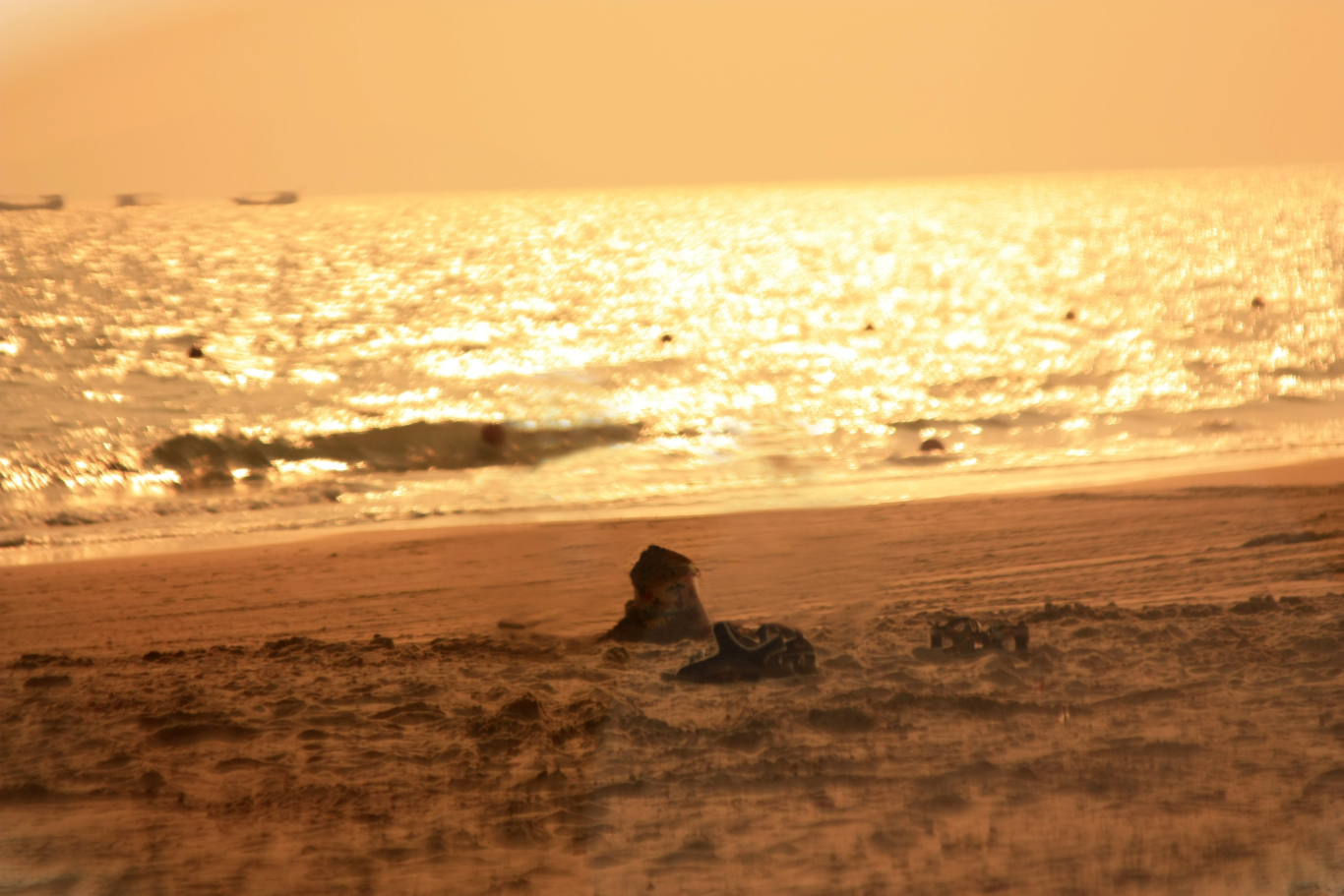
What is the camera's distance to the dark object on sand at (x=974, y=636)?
602 cm

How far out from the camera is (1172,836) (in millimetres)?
4168

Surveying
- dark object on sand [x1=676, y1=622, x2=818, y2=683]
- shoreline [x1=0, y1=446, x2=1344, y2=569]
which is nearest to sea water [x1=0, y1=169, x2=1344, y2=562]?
shoreline [x1=0, y1=446, x2=1344, y2=569]

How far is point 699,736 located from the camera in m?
5.09

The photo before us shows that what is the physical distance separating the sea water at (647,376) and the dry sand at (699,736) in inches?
133

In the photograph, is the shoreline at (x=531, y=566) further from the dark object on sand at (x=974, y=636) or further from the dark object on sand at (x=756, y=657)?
the dark object on sand at (x=756, y=657)

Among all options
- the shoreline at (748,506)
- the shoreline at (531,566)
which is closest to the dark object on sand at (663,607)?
the shoreline at (531,566)

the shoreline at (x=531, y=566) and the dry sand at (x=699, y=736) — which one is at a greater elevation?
the shoreline at (x=531, y=566)

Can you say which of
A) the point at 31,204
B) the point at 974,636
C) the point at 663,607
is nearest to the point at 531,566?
the point at 663,607

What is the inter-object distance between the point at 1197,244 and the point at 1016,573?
51.8 meters

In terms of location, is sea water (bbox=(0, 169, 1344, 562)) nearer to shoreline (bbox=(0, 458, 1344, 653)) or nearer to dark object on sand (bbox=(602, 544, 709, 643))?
shoreline (bbox=(0, 458, 1344, 653))

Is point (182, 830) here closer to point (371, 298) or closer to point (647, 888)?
point (647, 888)

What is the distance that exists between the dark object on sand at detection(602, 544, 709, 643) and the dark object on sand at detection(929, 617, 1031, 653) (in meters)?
1.28

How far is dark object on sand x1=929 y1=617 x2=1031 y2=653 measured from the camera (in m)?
6.02

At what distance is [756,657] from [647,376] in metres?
15.5
